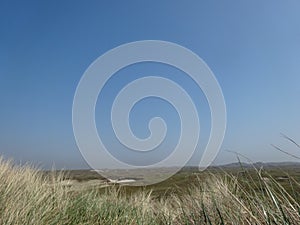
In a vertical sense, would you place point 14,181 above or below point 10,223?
above

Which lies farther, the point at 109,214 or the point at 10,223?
the point at 109,214

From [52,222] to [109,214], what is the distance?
1.67 metres

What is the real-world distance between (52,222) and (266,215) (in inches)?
131

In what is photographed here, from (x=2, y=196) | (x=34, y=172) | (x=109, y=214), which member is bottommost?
(x=109, y=214)

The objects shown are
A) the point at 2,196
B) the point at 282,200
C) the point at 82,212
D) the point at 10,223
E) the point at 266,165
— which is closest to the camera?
the point at 282,200

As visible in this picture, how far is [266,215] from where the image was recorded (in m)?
2.52

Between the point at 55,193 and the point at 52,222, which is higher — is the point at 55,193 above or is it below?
above

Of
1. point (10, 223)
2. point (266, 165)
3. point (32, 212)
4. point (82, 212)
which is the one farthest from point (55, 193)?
point (266, 165)

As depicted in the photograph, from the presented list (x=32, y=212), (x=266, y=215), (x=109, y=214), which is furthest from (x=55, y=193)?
(x=266, y=215)

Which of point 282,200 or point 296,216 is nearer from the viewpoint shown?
point 296,216

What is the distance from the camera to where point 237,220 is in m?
2.91

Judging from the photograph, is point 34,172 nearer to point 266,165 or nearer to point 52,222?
point 52,222

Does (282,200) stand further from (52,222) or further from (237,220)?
(52,222)

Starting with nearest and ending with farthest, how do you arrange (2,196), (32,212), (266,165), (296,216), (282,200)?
(296,216), (282,200), (266,165), (32,212), (2,196)
